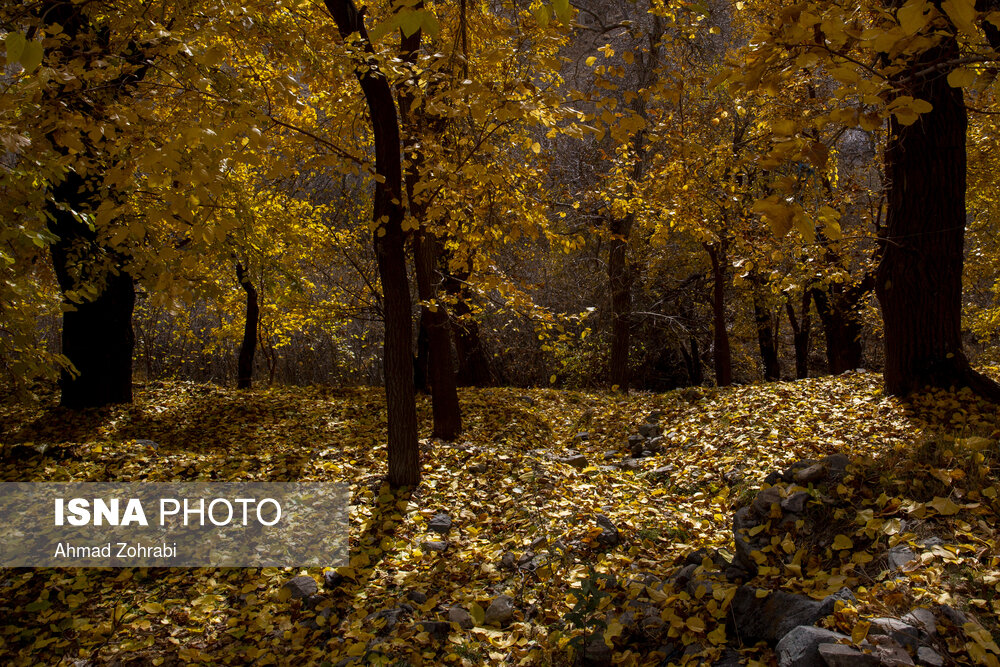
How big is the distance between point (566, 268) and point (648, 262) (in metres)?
2.73

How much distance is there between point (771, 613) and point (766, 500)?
1.06 m

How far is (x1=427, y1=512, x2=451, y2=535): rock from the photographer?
4.69m

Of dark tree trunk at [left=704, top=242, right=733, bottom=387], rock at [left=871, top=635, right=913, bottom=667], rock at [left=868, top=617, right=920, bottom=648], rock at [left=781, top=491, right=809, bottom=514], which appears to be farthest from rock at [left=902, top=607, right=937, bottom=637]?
dark tree trunk at [left=704, top=242, right=733, bottom=387]

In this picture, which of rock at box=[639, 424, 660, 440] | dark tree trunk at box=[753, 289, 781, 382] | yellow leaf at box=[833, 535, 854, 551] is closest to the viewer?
yellow leaf at box=[833, 535, 854, 551]

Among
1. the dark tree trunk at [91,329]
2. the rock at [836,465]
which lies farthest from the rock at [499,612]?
the dark tree trunk at [91,329]

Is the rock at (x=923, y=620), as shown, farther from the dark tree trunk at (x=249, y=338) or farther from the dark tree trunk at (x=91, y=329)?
the dark tree trunk at (x=249, y=338)

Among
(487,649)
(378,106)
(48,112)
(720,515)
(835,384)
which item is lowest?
(487,649)

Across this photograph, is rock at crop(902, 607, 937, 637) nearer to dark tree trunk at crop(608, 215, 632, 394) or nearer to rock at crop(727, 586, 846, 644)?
rock at crop(727, 586, 846, 644)

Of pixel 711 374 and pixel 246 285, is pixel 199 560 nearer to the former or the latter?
pixel 246 285

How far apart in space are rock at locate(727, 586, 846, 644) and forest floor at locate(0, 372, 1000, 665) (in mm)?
55

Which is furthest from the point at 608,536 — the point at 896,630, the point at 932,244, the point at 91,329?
the point at 91,329

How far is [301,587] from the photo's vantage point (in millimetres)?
A: 3857

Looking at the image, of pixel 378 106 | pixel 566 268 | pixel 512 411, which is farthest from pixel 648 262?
pixel 378 106

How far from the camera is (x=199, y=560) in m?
4.24
